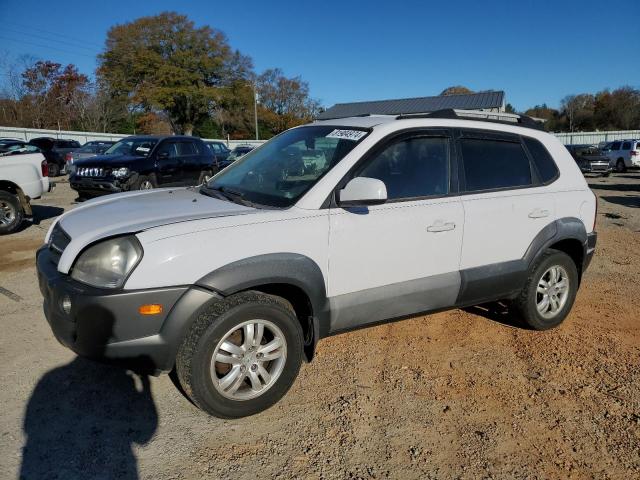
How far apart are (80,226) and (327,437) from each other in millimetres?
2000

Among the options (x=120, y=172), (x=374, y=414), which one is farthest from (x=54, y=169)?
(x=374, y=414)

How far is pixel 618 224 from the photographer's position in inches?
401

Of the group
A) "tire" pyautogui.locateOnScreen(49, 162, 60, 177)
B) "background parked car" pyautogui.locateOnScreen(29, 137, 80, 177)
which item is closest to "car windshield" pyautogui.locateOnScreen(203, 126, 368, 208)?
"background parked car" pyautogui.locateOnScreen(29, 137, 80, 177)

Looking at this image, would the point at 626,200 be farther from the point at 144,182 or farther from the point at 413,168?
the point at 413,168

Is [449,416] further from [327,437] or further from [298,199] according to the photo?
[298,199]

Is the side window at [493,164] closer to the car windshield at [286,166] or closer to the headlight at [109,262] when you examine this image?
the car windshield at [286,166]

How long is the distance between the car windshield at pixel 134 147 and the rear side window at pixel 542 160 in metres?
8.88

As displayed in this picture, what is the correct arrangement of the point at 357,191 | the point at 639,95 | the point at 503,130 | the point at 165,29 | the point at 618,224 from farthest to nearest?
the point at 639,95 → the point at 165,29 → the point at 618,224 → the point at 503,130 → the point at 357,191

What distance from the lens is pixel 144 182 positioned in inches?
414

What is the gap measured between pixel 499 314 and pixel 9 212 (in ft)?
27.3

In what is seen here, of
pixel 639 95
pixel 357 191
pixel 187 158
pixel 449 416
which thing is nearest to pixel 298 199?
pixel 357 191

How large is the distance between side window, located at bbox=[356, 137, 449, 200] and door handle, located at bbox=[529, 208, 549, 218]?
0.89 metres

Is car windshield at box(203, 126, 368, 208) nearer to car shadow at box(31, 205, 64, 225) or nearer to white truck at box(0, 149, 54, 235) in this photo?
white truck at box(0, 149, 54, 235)

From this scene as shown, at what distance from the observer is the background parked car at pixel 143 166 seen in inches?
396
